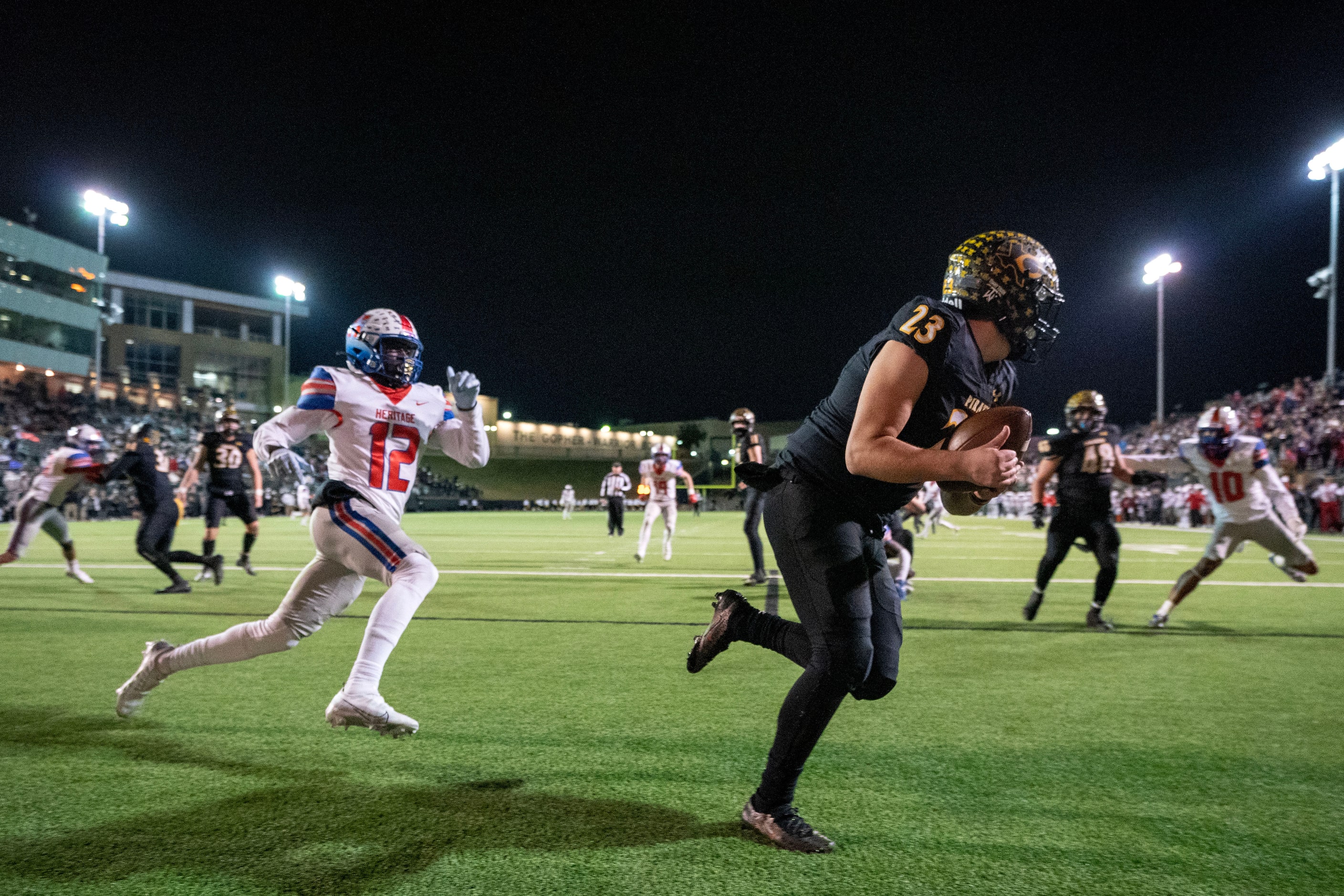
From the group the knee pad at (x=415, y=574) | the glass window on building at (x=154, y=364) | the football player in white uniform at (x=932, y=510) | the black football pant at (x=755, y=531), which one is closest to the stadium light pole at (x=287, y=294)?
the glass window on building at (x=154, y=364)

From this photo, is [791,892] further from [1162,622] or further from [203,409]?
[203,409]

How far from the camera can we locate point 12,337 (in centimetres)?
4672

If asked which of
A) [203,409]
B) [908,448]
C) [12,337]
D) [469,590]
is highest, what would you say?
[12,337]

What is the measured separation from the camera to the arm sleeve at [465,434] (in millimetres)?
4508

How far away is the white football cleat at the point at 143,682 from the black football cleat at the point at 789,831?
10.2ft

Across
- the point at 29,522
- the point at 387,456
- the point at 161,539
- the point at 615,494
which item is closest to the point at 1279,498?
the point at 387,456

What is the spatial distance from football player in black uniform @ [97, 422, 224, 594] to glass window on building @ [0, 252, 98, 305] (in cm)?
4980

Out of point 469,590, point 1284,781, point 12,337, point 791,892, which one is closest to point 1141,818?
point 1284,781

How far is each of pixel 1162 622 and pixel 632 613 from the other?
17.4 ft

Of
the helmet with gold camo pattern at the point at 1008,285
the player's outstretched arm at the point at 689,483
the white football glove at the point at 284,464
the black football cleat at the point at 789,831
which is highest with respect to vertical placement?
the helmet with gold camo pattern at the point at 1008,285

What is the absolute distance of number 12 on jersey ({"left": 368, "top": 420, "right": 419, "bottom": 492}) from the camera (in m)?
4.16

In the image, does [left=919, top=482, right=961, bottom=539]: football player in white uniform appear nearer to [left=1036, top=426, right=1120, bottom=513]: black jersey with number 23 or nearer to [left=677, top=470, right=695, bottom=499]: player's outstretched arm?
[left=677, top=470, right=695, bottom=499]: player's outstretched arm

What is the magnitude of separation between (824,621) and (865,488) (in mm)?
512

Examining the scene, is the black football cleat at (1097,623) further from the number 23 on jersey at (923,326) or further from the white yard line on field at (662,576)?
the number 23 on jersey at (923,326)
